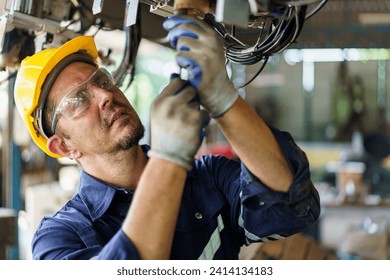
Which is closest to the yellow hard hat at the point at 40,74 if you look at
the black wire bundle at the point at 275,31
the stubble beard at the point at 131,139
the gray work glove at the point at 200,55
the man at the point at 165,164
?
the man at the point at 165,164

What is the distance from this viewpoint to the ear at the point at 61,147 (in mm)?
1780

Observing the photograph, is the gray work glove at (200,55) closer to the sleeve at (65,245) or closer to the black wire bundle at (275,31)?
the black wire bundle at (275,31)

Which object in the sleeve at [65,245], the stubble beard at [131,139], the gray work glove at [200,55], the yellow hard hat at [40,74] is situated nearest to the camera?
the gray work glove at [200,55]

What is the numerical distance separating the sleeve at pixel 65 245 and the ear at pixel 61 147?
272 mm

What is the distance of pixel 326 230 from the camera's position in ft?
19.2

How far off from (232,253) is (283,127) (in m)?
8.14

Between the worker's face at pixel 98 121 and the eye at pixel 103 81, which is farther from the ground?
the eye at pixel 103 81

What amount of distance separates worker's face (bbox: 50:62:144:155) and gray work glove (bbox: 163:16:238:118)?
17.9 inches

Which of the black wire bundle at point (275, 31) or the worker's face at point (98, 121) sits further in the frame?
the worker's face at point (98, 121)

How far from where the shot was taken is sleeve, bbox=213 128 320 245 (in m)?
1.43

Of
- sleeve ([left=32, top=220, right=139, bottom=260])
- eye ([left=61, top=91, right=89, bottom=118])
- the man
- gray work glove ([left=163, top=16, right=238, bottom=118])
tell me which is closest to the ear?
the man

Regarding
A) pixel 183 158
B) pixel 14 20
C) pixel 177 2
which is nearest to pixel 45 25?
pixel 14 20

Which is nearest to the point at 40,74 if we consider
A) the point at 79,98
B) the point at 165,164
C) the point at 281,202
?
the point at 79,98

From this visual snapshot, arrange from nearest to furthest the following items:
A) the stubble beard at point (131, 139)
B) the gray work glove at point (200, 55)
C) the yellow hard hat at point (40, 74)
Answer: the gray work glove at point (200, 55) → the stubble beard at point (131, 139) → the yellow hard hat at point (40, 74)
